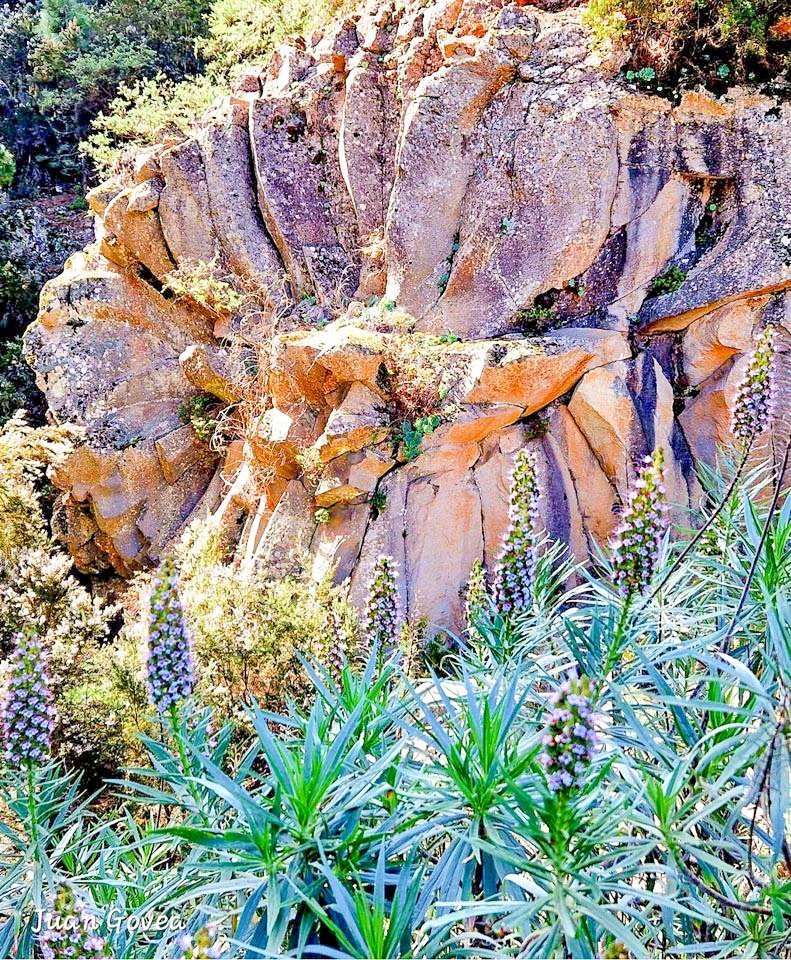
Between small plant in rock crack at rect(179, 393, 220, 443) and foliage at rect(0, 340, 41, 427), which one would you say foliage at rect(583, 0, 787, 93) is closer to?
small plant in rock crack at rect(179, 393, 220, 443)

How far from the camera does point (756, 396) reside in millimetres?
2850

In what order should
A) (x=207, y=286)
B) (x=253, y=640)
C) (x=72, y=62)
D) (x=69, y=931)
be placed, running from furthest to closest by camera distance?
(x=72, y=62), (x=207, y=286), (x=253, y=640), (x=69, y=931)

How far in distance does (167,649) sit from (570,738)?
1.67m

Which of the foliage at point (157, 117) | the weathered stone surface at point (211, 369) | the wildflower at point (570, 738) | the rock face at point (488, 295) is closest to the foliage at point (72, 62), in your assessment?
the foliage at point (157, 117)

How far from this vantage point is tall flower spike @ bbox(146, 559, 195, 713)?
2590 millimetres

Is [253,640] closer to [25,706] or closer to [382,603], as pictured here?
[382,603]

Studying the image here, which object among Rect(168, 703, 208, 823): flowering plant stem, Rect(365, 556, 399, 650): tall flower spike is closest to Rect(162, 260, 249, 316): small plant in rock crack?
Rect(365, 556, 399, 650): tall flower spike

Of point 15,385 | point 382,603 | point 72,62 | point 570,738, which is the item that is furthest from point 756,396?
point 72,62

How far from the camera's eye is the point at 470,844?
2.06 m

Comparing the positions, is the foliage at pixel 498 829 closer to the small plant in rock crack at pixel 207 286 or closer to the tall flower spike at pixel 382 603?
the tall flower spike at pixel 382 603

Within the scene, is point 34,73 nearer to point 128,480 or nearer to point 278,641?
point 128,480

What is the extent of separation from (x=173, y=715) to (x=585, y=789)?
5.41ft

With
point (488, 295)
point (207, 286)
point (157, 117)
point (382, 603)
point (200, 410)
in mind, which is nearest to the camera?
point (382, 603)

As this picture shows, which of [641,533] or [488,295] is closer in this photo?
[641,533]
